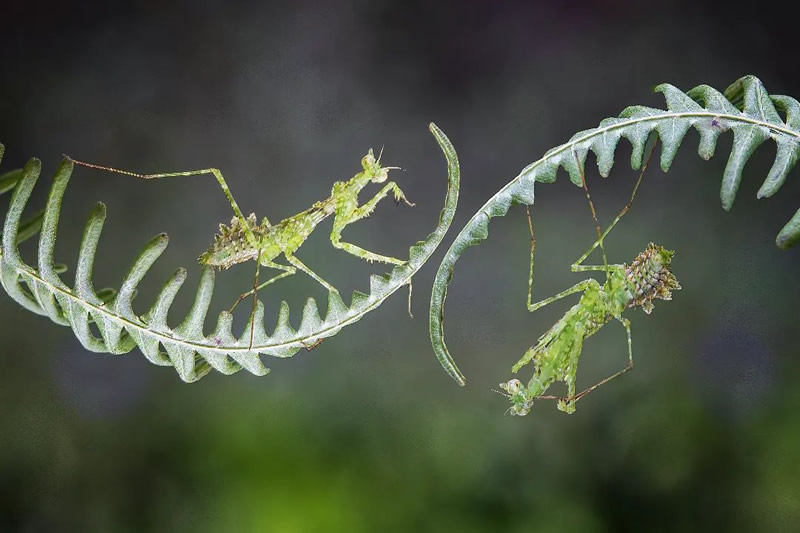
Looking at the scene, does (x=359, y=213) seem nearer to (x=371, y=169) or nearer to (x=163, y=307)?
(x=371, y=169)

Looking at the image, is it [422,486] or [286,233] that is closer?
[286,233]

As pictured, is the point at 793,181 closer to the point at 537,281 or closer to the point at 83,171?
the point at 537,281

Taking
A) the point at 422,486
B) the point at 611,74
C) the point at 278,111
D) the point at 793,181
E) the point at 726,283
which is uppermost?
the point at 278,111

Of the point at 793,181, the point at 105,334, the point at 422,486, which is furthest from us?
the point at 422,486

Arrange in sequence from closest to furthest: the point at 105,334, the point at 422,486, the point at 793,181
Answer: the point at 105,334 → the point at 793,181 → the point at 422,486

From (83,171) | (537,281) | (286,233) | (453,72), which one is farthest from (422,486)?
(83,171)

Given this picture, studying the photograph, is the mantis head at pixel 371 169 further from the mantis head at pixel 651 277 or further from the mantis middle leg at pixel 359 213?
the mantis head at pixel 651 277

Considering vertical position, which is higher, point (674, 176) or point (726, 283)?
point (674, 176)
